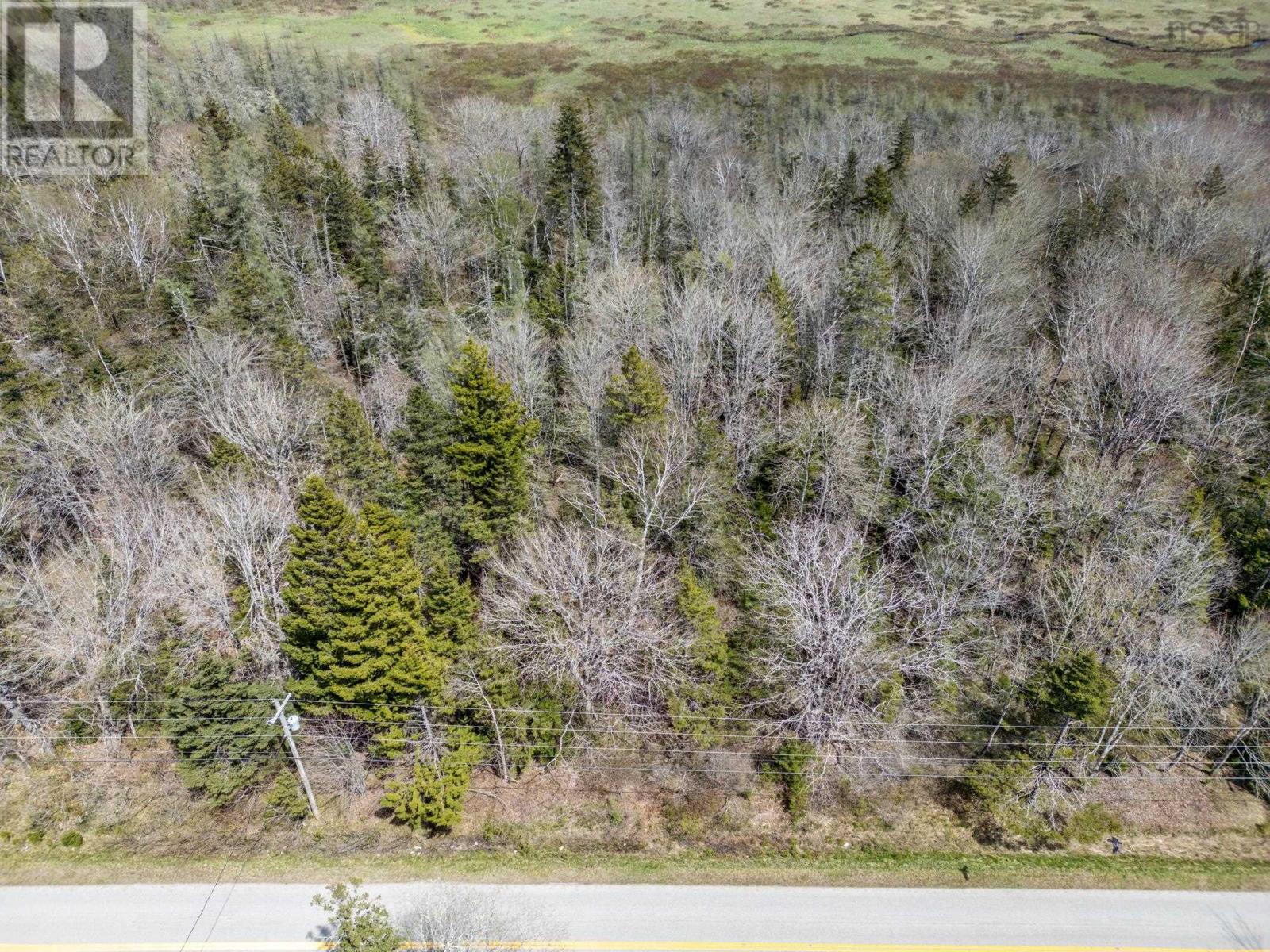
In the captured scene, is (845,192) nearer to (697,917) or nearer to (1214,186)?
(1214,186)

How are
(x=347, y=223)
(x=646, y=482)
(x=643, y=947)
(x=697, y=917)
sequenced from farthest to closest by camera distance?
(x=347, y=223) < (x=646, y=482) < (x=697, y=917) < (x=643, y=947)

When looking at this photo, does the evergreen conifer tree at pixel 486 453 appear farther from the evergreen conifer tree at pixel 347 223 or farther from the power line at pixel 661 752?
the evergreen conifer tree at pixel 347 223

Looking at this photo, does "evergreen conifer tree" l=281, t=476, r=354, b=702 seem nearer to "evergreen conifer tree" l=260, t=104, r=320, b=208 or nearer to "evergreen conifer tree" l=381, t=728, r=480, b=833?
"evergreen conifer tree" l=381, t=728, r=480, b=833

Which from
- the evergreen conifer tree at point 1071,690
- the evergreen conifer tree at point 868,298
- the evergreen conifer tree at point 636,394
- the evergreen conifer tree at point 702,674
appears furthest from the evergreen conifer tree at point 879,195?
the evergreen conifer tree at point 702,674

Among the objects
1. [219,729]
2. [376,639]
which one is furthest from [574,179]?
[219,729]

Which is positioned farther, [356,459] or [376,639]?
[356,459]

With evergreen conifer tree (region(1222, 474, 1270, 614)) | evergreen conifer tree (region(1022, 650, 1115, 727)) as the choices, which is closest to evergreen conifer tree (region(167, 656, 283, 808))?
evergreen conifer tree (region(1022, 650, 1115, 727))
